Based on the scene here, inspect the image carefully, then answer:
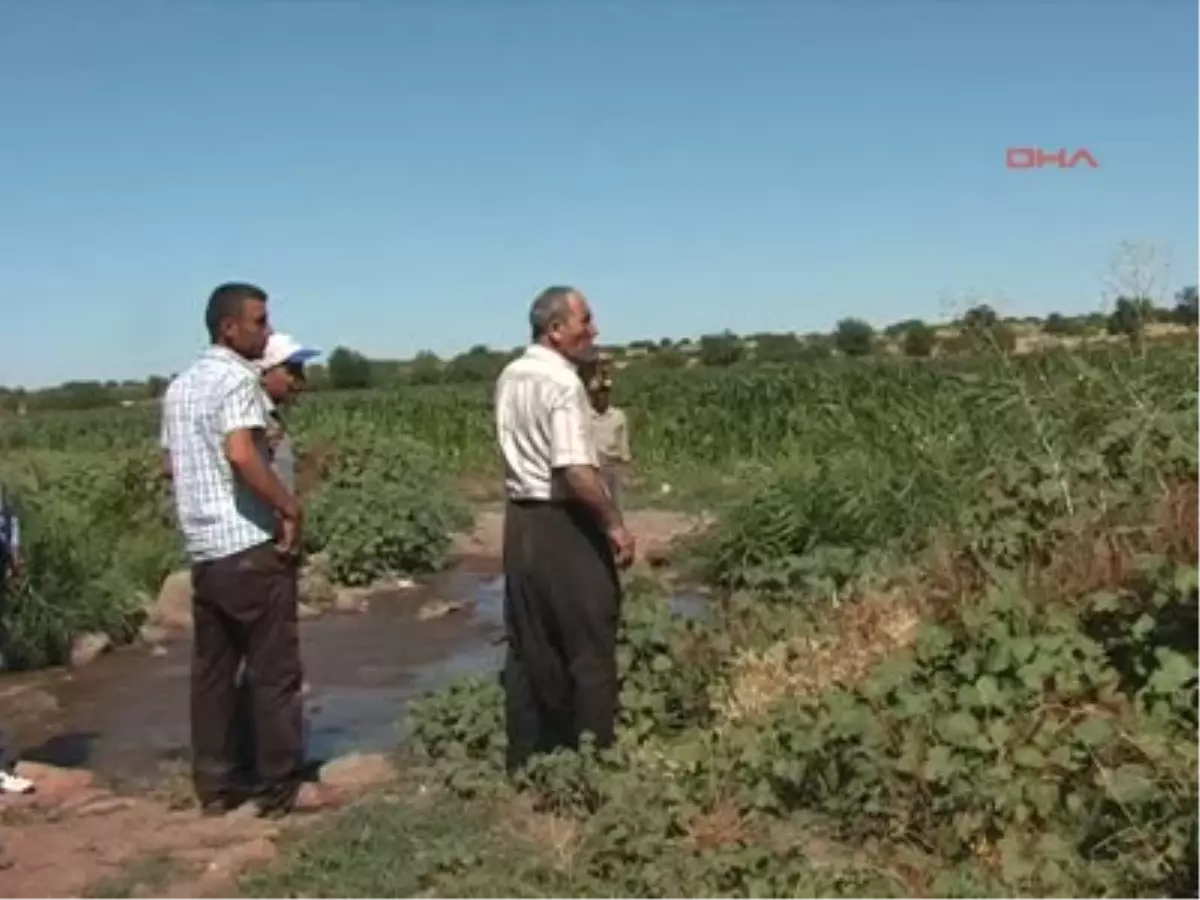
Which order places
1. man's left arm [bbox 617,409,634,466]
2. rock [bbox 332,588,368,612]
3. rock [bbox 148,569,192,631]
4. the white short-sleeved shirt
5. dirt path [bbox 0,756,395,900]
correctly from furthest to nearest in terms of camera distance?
rock [bbox 332,588,368,612] → rock [bbox 148,569,192,631] → man's left arm [bbox 617,409,634,466] → the white short-sleeved shirt → dirt path [bbox 0,756,395,900]

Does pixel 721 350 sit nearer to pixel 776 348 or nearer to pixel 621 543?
pixel 776 348

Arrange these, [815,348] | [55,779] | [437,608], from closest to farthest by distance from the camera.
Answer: [55,779] → [437,608] → [815,348]

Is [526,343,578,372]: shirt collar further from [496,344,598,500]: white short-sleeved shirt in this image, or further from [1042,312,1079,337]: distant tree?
[1042,312,1079,337]: distant tree

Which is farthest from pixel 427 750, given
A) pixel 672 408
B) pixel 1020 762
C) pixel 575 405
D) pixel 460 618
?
pixel 672 408

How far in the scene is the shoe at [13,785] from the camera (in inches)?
259

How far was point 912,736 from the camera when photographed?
4.90 metres

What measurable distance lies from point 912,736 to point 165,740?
4858mm

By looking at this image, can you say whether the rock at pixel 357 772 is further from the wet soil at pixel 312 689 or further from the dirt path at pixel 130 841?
the wet soil at pixel 312 689

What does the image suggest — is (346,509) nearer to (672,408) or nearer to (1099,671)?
(1099,671)

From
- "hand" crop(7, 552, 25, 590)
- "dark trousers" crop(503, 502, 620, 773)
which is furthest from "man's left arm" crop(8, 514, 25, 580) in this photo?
"dark trousers" crop(503, 502, 620, 773)

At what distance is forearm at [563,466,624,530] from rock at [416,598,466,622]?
7.00 m

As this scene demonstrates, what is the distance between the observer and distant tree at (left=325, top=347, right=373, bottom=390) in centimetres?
6462

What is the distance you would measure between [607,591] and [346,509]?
894cm

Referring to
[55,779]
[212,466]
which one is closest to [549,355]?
[212,466]
